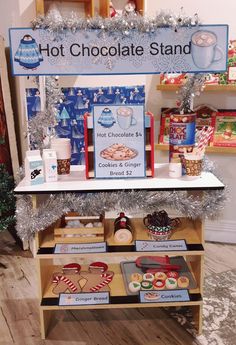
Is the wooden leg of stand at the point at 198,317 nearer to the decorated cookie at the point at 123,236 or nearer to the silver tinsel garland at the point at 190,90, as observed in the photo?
the decorated cookie at the point at 123,236

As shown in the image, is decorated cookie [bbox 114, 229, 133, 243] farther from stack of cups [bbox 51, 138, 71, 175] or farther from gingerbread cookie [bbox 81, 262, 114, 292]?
stack of cups [bbox 51, 138, 71, 175]

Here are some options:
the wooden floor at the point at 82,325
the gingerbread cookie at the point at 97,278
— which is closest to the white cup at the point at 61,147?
the gingerbread cookie at the point at 97,278

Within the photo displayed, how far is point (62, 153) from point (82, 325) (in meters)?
0.99

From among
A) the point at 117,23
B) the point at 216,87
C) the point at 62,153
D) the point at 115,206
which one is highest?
the point at 117,23

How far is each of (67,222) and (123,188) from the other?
1.36 feet

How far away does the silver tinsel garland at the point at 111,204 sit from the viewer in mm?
1908

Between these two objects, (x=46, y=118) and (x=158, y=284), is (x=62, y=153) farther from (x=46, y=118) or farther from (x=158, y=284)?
(x=158, y=284)

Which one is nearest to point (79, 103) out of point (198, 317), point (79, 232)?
point (79, 232)

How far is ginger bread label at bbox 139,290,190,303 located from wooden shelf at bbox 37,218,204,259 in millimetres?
238

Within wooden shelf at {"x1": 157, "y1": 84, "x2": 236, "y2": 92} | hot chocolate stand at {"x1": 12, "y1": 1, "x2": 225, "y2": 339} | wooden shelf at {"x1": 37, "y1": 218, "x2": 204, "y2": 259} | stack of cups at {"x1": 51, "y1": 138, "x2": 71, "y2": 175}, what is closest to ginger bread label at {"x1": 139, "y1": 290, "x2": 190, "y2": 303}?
hot chocolate stand at {"x1": 12, "y1": 1, "x2": 225, "y2": 339}

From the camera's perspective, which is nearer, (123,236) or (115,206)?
(115,206)

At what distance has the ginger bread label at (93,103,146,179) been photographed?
6.33ft

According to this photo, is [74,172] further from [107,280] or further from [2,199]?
[2,199]

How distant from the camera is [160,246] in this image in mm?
2031
